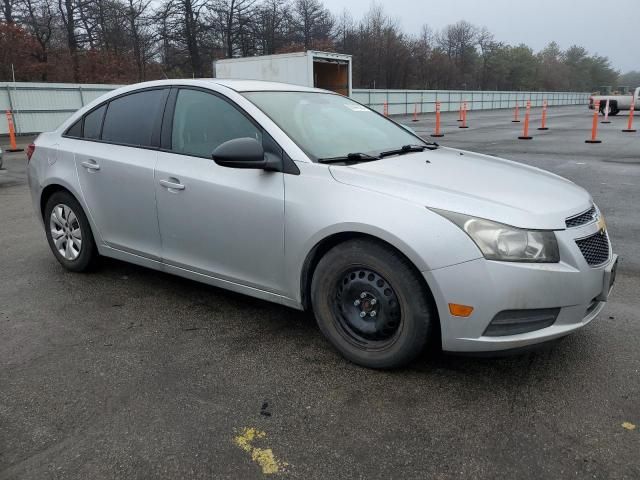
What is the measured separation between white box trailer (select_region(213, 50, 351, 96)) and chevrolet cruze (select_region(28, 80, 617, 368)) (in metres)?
12.6

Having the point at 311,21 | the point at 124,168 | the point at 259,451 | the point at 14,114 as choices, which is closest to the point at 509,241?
the point at 259,451

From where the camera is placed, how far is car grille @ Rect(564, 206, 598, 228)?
111 inches

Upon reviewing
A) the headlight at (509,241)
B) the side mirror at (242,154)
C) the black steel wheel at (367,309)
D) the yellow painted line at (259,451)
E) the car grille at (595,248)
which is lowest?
the yellow painted line at (259,451)

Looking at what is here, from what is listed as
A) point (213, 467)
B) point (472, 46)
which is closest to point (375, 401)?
point (213, 467)

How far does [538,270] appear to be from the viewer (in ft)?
8.50

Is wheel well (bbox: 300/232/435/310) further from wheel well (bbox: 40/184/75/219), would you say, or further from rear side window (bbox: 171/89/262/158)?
wheel well (bbox: 40/184/75/219)

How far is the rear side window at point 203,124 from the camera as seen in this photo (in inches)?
141

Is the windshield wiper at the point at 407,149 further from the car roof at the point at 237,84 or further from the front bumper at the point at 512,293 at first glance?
the front bumper at the point at 512,293

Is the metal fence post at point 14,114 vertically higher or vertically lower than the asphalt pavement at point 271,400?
higher

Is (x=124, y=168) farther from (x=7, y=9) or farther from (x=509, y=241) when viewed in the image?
(x=7, y=9)

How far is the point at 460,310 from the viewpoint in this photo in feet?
8.73

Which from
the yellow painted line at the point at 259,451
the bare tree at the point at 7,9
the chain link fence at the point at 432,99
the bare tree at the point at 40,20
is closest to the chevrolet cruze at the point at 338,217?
the yellow painted line at the point at 259,451

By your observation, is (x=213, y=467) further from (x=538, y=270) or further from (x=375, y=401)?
(x=538, y=270)

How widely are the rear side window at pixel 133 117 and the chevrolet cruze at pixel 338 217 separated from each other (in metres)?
0.01
